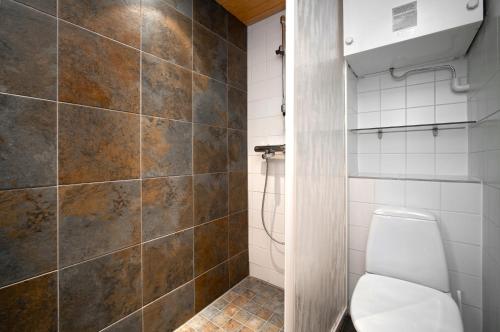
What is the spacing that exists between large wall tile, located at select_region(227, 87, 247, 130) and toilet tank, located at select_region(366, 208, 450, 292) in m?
1.23

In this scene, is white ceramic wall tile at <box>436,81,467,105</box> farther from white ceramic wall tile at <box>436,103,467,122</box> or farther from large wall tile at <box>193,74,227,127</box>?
large wall tile at <box>193,74,227,127</box>

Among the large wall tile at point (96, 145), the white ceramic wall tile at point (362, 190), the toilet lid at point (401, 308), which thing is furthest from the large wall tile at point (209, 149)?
the toilet lid at point (401, 308)

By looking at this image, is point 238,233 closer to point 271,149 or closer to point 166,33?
point 271,149

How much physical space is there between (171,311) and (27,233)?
896mm

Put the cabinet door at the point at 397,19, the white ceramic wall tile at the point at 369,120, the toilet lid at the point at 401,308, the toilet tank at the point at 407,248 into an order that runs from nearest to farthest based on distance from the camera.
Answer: the toilet lid at the point at 401,308 → the cabinet door at the point at 397,19 → the toilet tank at the point at 407,248 → the white ceramic wall tile at the point at 369,120

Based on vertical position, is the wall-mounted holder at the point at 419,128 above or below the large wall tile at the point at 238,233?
above

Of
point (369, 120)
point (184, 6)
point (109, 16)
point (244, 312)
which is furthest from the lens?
point (369, 120)

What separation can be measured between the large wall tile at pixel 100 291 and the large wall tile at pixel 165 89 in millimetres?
803

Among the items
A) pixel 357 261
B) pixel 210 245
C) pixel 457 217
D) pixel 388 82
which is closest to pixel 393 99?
pixel 388 82

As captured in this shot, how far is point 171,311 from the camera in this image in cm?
131

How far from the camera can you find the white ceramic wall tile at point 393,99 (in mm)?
A: 1480

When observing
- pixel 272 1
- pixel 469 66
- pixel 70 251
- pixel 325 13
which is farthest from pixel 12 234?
pixel 469 66

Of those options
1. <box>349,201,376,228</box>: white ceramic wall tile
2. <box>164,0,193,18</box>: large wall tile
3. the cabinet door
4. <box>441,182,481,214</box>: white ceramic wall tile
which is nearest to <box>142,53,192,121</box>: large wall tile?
<box>164,0,193,18</box>: large wall tile

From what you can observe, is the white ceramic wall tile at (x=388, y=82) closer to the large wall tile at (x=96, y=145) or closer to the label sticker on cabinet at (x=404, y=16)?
the label sticker on cabinet at (x=404, y=16)
